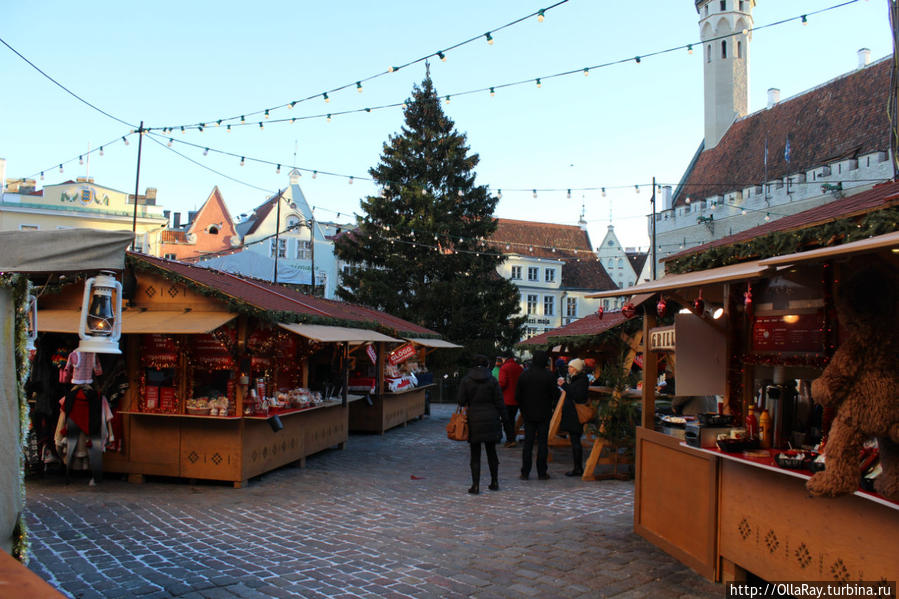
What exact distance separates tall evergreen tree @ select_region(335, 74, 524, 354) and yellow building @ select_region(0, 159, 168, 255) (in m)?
17.0

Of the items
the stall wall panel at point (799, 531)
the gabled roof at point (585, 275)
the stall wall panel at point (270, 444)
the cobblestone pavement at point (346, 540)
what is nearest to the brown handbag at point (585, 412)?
the cobblestone pavement at point (346, 540)

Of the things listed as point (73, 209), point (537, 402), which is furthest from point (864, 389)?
point (73, 209)

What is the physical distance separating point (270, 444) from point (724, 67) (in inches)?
1875

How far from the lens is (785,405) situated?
510cm

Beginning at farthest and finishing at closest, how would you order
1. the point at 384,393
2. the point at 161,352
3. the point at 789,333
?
the point at 384,393
the point at 161,352
the point at 789,333

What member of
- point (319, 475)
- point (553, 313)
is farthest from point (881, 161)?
point (319, 475)

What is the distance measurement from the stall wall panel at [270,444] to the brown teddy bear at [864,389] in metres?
7.18

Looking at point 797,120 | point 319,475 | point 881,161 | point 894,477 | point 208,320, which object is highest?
point 797,120

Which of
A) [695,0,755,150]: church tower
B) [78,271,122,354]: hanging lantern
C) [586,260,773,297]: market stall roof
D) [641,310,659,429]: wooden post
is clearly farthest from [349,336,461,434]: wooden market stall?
Answer: [695,0,755,150]: church tower

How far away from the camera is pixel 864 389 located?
3.28 metres

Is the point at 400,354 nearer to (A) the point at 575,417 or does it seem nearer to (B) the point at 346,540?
(A) the point at 575,417

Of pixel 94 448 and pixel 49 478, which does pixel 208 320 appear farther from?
pixel 49 478

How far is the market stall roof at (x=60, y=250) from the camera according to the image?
153 inches

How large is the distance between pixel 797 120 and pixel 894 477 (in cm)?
4027
